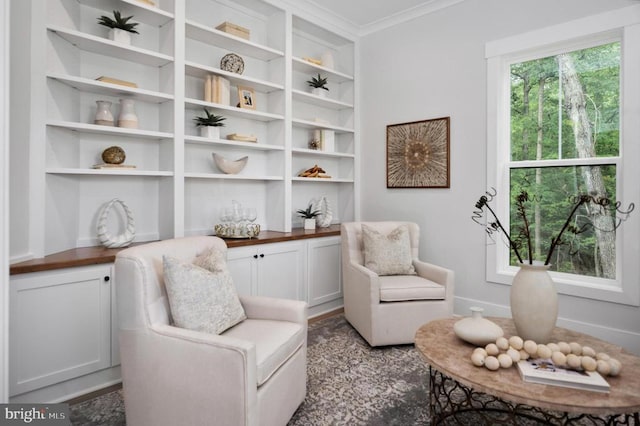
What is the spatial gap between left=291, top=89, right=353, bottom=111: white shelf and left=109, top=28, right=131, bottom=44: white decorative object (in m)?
1.50

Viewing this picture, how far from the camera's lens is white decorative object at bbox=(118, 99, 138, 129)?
8.66 ft

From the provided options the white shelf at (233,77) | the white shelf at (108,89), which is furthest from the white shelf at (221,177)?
the white shelf at (233,77)

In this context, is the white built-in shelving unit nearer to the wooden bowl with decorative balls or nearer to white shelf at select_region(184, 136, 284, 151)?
white shelf at select_region(184, 136, 284, 151)

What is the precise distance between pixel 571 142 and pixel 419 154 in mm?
1283

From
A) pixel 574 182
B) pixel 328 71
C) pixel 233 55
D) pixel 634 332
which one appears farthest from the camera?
pixel 328 71

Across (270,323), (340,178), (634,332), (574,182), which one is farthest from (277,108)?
(634,332)

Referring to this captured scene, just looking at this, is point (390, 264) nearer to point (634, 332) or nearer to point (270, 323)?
point (270, 323)

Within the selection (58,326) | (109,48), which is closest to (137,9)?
(109,48)

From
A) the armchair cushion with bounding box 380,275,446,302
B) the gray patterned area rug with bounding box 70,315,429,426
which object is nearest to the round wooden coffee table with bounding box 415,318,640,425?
the gray patterned area rug with bounding box 70,315,429,426

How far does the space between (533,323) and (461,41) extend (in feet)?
9.16

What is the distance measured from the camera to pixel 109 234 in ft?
8.21

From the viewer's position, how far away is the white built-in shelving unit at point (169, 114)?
92.8 inches

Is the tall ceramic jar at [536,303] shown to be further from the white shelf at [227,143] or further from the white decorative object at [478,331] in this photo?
the white shelf at [227,143]

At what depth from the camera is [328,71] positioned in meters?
4.03
